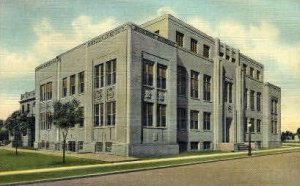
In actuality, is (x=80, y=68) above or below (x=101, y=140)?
above

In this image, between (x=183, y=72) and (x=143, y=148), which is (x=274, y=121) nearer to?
(x=183, y=72)

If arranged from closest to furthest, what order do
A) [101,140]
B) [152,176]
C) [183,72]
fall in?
[152,176] < [101,140] < [183,72]

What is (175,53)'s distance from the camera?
1155 inches

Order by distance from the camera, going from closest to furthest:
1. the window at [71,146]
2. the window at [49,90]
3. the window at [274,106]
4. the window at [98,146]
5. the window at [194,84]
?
the window at [98,146] < the window at [71,146] < the window at [194,84] < the window at [49,90] < the window at [274,106]

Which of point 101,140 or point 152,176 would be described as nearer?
point 152,176

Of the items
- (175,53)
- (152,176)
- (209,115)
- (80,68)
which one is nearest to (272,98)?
(209,115)

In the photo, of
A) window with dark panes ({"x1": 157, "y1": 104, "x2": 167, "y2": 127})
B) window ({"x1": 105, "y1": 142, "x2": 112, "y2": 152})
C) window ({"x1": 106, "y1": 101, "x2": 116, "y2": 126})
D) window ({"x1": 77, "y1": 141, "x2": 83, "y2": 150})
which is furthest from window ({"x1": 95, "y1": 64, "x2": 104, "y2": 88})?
window ({"x1": 77, "y1": 141, "x2": 83, "y2": 150})

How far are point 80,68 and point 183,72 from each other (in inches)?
337

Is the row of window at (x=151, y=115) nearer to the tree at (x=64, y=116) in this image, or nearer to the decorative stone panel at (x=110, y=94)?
the decorative stone panel at (x=110, y=94)

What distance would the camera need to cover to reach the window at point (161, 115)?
27562 millimetres

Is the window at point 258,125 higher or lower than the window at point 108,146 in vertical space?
higher

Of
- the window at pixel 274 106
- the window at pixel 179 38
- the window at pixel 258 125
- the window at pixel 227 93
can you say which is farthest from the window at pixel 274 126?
the window at pixel 179 38

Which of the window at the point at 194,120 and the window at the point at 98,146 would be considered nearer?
the window at the point at 98,146

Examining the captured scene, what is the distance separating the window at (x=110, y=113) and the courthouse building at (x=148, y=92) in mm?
67
